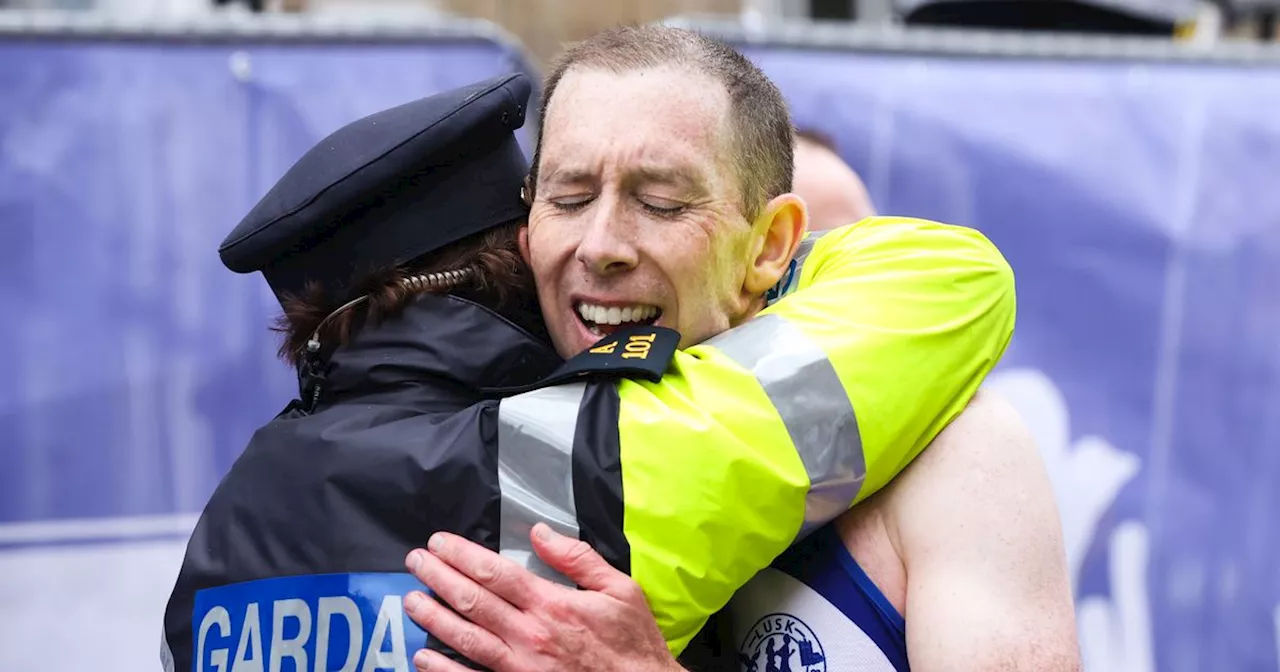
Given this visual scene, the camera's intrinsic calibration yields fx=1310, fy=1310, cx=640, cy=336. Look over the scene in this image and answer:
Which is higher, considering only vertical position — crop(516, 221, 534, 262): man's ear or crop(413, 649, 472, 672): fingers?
crop(516, 221, 534, 262): man's ear

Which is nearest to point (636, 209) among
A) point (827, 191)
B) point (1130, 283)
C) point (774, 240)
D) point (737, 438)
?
point (774, 240)

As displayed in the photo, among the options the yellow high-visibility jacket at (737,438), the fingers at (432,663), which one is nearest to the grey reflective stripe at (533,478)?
the yellow high-visibility jacket at (737,438)

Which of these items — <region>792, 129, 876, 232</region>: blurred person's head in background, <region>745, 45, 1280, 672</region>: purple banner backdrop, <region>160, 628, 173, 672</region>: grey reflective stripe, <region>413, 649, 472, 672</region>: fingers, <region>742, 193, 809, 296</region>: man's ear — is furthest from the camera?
<region>745, 45, 1280, 672</region>: purple banner backdrop

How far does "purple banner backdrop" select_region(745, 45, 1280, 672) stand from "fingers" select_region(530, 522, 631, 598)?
2.47 meters

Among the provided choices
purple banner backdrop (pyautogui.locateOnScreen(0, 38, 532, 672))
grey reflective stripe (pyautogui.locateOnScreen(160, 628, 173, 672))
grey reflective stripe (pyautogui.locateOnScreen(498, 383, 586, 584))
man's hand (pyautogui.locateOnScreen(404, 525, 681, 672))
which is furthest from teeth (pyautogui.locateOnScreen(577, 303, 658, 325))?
purple banner backdrop (pyautogui.locateOnScreen(0, 38, 532, 672))

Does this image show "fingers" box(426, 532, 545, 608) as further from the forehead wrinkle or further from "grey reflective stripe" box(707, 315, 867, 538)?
the forehead wrinkle

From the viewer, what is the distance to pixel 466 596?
1.47 metres

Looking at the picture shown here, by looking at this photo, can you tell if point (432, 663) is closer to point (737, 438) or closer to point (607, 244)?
point (737, 438)

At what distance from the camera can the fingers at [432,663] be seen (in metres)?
1.46

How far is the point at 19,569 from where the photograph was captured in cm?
337

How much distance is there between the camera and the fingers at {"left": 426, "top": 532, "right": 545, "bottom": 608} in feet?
4.91

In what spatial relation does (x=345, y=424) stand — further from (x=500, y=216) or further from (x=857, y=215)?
(x=857, y=215)

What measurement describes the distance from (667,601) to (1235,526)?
9.08 ft

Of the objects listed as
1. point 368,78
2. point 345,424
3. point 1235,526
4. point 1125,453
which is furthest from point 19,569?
point 1235,526
